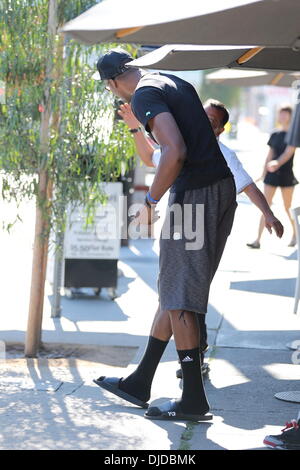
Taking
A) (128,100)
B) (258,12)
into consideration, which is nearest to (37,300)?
(128,100)

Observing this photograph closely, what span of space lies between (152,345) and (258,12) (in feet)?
6.23

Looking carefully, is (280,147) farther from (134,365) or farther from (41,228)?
(134,365)

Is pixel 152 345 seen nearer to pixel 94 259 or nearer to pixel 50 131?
pixel 50 131

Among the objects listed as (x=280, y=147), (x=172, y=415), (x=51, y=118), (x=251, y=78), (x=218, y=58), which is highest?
(x=251, y=78)

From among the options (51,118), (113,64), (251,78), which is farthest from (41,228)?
(251,78)

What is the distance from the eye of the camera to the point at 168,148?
4.54 m

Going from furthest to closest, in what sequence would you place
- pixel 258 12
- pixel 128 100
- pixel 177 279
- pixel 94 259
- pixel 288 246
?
pixel 288 246
pixel 94 259
pixel 128 100
pixel 177 279
pixel 258 12

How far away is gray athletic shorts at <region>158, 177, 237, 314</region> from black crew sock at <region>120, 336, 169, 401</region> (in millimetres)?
433

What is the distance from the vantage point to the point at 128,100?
205 inches

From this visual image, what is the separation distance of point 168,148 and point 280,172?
7.97 meters

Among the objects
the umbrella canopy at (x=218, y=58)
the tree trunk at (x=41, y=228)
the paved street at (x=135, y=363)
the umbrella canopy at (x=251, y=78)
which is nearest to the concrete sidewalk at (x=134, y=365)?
the paved street at (x=135, y=363)

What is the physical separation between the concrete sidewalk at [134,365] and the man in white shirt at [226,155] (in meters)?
0.58

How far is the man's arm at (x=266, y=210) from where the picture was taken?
5.45 metres

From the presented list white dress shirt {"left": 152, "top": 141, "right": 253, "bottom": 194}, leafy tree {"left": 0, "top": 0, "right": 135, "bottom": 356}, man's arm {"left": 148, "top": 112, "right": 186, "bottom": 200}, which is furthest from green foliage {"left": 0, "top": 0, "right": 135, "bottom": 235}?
man's arm {"left": 148, "top": 112, "right": 186, "bottom": 200}
